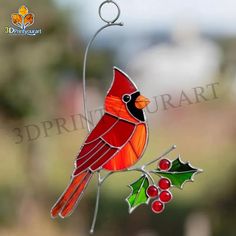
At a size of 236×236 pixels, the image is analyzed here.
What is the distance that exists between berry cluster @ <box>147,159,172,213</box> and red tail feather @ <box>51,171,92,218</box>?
0.40ft

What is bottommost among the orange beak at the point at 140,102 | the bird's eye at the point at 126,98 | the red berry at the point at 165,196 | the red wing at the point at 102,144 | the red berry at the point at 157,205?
the red berry at the point at 157,205

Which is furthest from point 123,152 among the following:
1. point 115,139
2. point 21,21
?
point 21,21

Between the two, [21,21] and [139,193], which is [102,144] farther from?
[21,21]

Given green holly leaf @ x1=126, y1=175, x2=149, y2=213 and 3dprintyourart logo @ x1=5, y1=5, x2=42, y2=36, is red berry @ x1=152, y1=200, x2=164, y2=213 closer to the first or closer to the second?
green holly leaf @ x1=126, y1=175, x2=149, y2=213

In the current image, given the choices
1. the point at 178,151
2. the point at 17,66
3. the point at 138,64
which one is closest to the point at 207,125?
the point at 178,151

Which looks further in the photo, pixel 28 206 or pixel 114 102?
pixel 28 206

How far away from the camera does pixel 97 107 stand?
0.94m

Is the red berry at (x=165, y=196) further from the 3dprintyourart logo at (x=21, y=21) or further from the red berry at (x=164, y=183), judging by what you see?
the 3dprintyourart logo at (x=21, y=21)

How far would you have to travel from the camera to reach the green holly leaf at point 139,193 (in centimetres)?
87

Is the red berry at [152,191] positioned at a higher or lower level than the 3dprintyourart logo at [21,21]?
lower

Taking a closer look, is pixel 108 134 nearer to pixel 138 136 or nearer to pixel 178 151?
pixel 138 136

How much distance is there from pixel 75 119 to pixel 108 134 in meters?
0.18

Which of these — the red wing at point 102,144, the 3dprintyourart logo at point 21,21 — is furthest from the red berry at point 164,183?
the 3dprintyourart logo at point 21,21

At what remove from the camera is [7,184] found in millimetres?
1194
